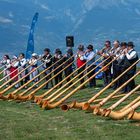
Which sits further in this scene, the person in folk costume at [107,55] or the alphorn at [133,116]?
the person in folk costume at [107,55]

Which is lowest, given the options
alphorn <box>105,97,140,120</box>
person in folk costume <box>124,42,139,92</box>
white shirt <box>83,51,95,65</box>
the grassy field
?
the grassy field

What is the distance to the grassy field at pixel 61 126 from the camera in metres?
12.1

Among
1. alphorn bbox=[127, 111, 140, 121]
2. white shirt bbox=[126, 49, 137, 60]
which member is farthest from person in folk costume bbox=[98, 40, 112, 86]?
alphorn bbox=[127, 111, 140, 121]

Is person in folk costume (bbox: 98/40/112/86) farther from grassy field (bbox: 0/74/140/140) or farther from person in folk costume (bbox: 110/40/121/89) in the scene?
grassy field (bbox: 0/74/140/140)

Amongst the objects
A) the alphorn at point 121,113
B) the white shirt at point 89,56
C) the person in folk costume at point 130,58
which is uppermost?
the white shirt at point 89,56

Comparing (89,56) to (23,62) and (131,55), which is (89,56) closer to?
(131,55)

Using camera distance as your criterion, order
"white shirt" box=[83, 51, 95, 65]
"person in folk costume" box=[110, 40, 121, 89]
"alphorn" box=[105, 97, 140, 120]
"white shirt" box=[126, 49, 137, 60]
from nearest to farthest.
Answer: "alphorn" box=[105, 97, 140, 120]
"white shirt" box=[126, 49, 137, 60]
"person in folk costume" box=[110, 40, 121, 89]
"white shirt" box=[83, 51, 95, 65]

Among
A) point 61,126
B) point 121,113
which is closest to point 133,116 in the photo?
point 121,113

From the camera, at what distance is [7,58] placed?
2730 centimetres

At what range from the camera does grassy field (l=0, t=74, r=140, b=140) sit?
1205cm

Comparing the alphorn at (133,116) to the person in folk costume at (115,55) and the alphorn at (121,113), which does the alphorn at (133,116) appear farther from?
the person in folk costume at (115,55)

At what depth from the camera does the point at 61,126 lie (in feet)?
43.3

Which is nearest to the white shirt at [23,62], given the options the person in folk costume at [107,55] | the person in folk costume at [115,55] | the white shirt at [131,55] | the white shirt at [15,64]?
the white shirt at [15,64]

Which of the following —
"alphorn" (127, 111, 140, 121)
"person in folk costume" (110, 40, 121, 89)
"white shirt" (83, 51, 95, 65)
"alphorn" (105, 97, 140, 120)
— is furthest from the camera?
"white shirt" (83, 51, 95, 65)
